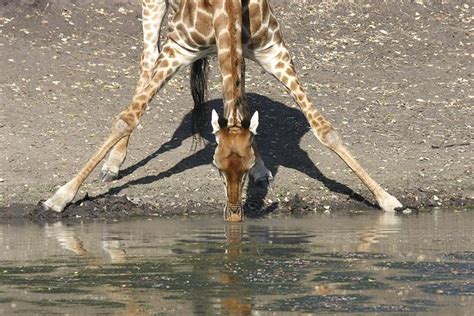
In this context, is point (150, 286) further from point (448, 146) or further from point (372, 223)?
point (448, 146)

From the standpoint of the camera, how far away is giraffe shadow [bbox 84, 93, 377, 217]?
11680mm

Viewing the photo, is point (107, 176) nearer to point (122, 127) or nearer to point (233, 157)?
point (122, 127)

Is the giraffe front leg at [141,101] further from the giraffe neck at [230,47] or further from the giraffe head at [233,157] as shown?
the giraffe head at [233,157]

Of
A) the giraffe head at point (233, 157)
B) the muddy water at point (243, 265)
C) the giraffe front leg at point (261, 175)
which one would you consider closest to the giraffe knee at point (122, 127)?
the giraffe front leg at point (261, 175)

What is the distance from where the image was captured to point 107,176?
12.1 meters

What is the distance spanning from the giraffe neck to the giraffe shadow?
3.25 ft

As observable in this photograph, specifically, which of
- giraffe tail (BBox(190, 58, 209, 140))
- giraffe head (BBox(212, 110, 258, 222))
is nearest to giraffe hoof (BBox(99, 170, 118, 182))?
giraffe tail (BBox(190, 58, 209, 140))

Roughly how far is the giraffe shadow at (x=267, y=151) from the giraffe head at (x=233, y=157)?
2.97ft

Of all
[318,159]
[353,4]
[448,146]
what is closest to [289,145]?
[318,159]

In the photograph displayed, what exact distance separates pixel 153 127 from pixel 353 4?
565 centimetres

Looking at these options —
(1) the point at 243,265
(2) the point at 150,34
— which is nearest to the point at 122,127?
(2) the point at 150,34

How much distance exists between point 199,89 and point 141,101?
1.18 metres

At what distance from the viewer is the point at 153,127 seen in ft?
46.0

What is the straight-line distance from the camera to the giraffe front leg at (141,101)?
1145 centimetres
